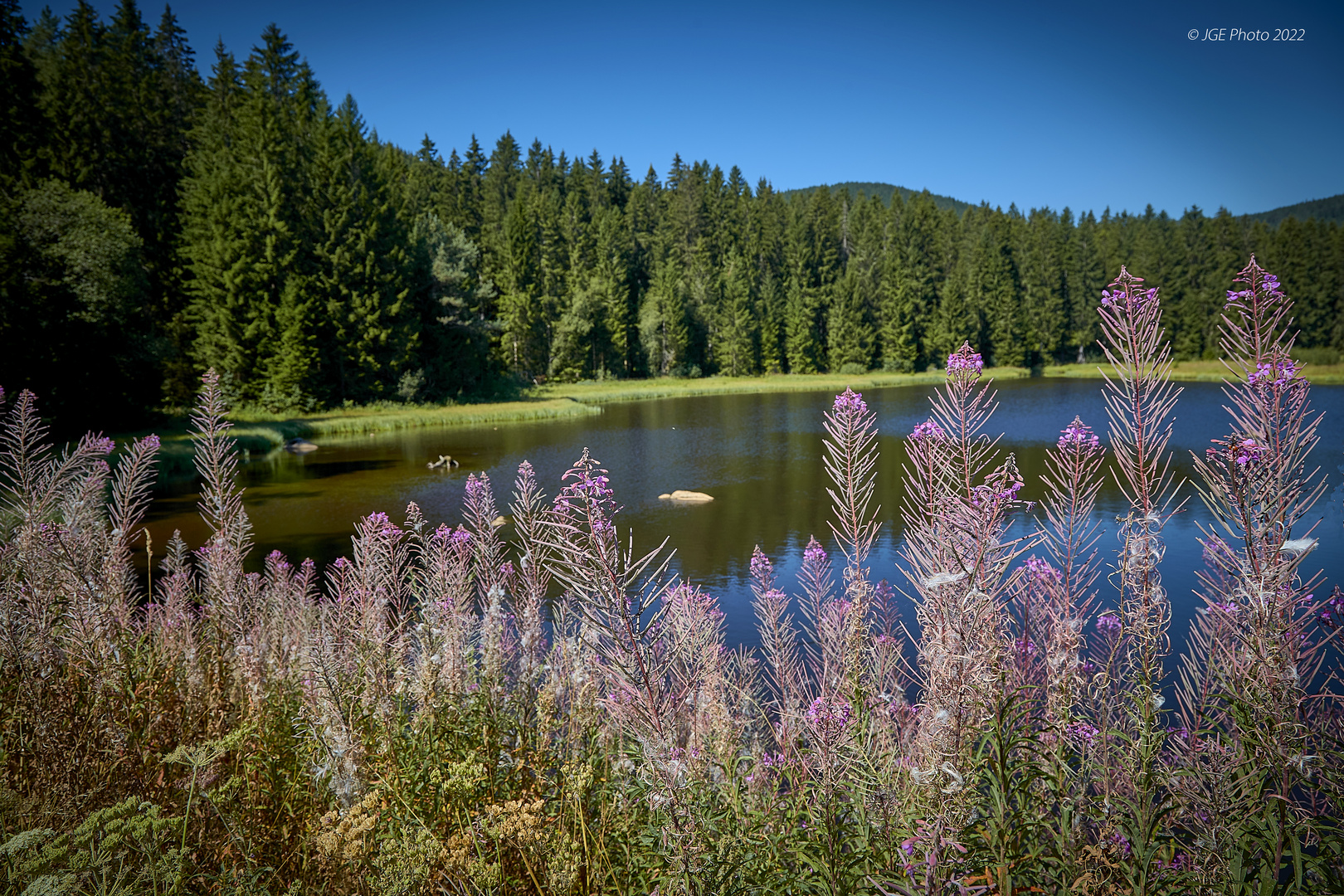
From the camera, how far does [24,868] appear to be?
5.75 ft

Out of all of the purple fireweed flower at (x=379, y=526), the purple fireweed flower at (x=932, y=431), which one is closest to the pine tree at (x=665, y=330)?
the purple fireweed flower at (x=379, y=526)

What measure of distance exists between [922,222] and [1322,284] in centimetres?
3563

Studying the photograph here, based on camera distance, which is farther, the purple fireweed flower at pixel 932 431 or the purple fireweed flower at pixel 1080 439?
the purple fireweed flower at pixel 1080 439

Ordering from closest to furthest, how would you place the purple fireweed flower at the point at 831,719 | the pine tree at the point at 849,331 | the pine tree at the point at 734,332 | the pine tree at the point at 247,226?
1. the purple fireweed flower at the point at 831,719
2. the pine tree at the point at 247,226
3. the pine tree at the point at 734,332
4. the pine tree at the point at 849,331

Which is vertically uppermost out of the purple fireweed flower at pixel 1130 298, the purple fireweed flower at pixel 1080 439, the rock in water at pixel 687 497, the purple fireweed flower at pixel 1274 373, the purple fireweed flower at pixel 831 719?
the purple fireweed flower at pixel 1130 298

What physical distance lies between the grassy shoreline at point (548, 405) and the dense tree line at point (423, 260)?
2.02m

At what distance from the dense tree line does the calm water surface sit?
792 cm

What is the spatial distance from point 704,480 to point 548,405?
22317 millimetres

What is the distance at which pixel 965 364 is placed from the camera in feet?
7.33

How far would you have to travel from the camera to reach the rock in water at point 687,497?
18344 millimetres

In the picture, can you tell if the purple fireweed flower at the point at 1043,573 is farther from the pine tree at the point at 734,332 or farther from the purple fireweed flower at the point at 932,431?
→ the pine tree at the point at 734,332

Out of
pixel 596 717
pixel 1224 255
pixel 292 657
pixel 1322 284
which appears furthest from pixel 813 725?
pixel 1224 255

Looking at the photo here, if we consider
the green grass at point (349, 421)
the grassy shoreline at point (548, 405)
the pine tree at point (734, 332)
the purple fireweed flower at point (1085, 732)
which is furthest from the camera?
the pine tree at point (734, 332)

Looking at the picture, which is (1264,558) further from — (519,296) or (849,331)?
(849,331)
